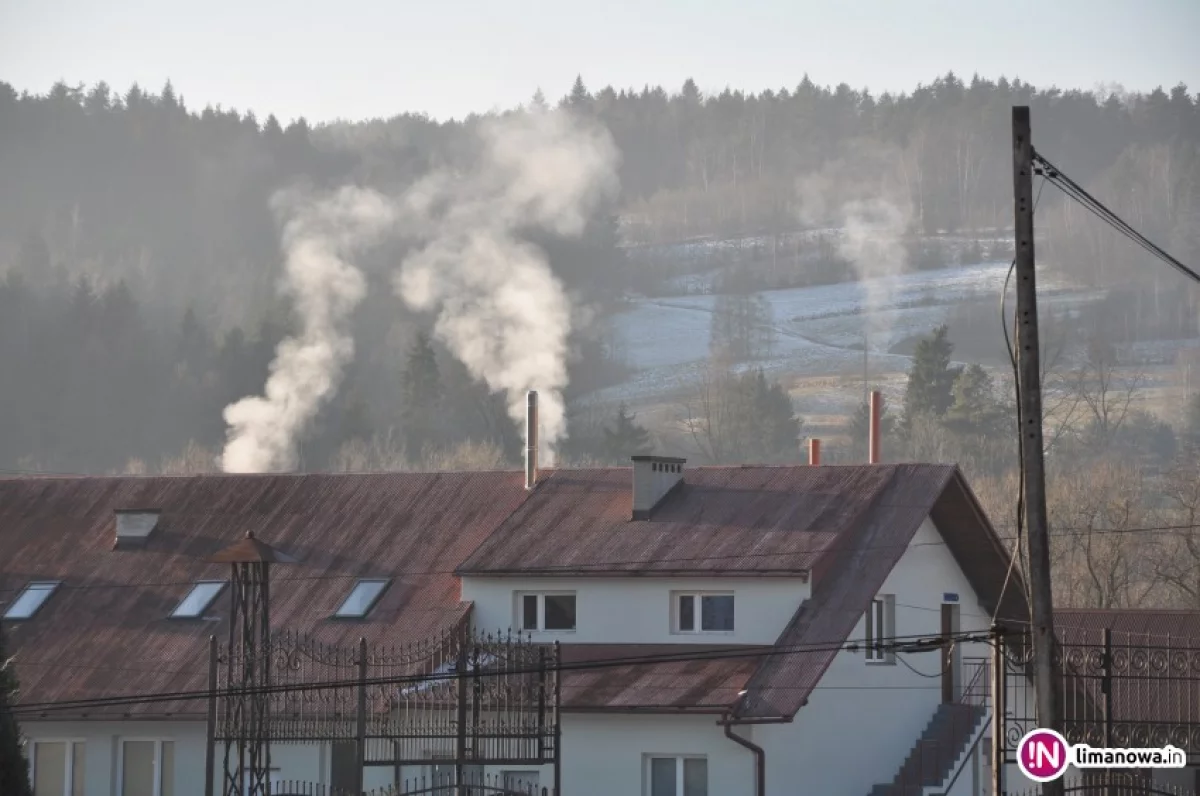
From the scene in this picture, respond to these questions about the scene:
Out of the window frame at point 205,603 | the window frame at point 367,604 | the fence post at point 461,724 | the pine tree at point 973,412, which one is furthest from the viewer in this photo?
the pine tree at point 973,412

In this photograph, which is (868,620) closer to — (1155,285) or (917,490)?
(917,490)

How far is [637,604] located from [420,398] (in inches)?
3900

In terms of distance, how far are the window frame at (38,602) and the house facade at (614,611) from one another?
Result: 0.15 feet

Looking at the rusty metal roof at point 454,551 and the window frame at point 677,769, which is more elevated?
the rusty metal roof at point 454,551

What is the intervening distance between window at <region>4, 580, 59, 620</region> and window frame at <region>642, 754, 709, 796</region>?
45.4ft

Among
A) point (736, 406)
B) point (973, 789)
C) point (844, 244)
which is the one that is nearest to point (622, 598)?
point (973, 789)

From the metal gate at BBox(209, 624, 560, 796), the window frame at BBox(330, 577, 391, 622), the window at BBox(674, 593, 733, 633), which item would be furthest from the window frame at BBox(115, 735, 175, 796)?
the window at BBox(674, 593, 733, 633)

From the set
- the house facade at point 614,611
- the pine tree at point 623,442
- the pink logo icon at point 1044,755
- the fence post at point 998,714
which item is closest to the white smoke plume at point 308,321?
the pine tree at point 623,442

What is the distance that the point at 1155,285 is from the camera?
176000mm

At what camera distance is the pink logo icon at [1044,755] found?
63.6 feet

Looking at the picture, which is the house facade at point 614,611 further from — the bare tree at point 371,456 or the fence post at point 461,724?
the bare tree at point 371,456

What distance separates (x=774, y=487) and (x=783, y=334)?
473 ft

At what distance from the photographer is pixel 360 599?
39.6 m

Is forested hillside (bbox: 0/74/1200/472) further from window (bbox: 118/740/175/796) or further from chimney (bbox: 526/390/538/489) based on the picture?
window (bbox: 118/740/175/796)
